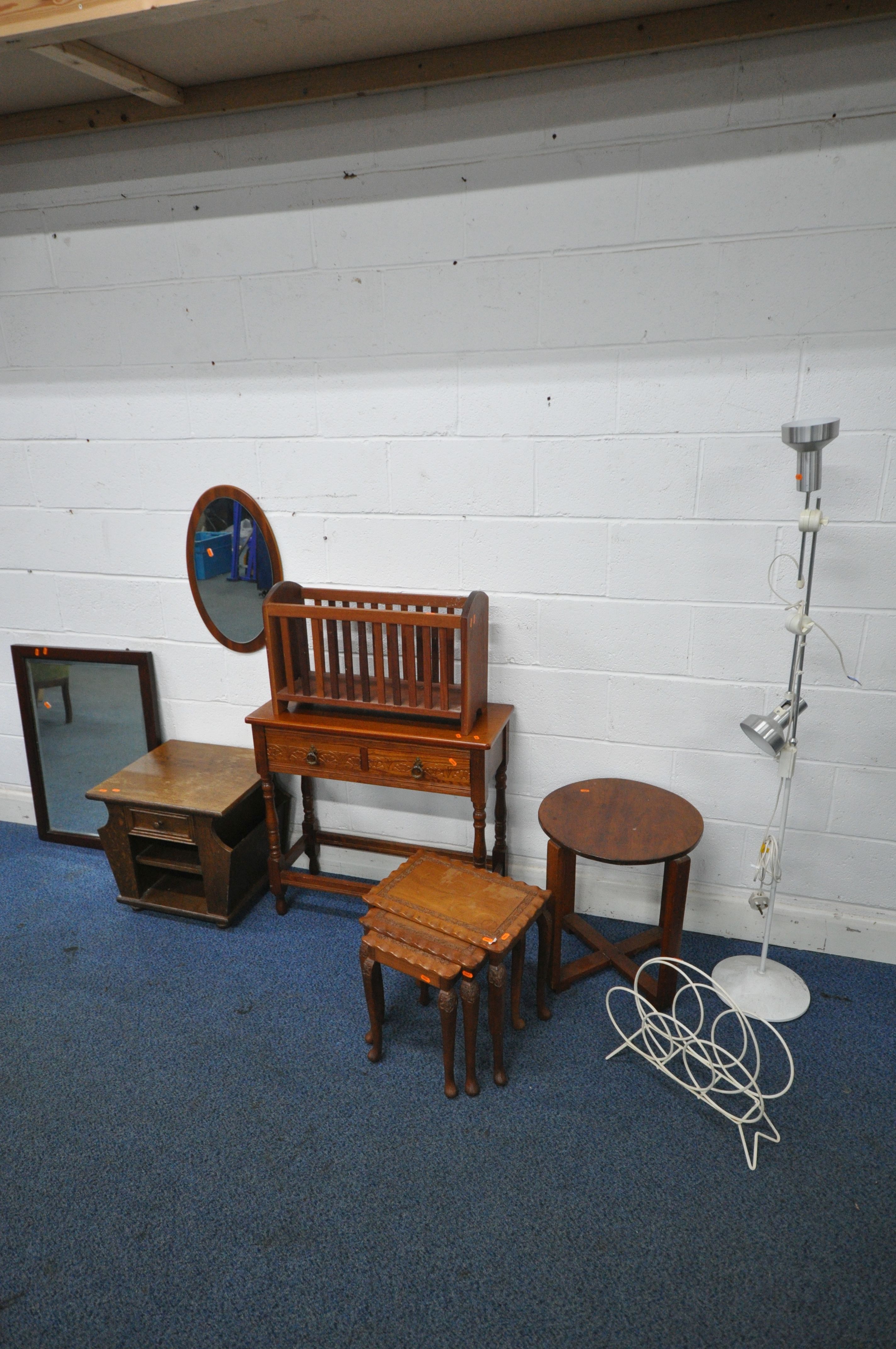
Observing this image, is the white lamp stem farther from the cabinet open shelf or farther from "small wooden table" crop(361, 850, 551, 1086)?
the cabinet open shelf

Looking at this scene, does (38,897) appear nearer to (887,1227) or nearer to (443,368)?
(443,368)

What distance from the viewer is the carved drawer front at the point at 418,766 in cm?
225

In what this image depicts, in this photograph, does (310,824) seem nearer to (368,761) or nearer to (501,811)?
(368,761)

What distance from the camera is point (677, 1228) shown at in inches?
64.0

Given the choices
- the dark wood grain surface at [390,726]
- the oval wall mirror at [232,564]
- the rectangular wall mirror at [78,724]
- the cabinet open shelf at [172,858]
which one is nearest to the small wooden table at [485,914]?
the dark wood grain surface at [390,726]

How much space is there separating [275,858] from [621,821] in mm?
1149

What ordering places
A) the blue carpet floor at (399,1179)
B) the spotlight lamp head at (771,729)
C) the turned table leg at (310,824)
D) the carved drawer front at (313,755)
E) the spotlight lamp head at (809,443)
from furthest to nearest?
1. the turned table leg at (310,824)
2. the carved drawer front at (313,755)
3. the spotlight lamp head at (771,729)
4. the spotlight lamp head at (809,443)
5. the blue carpet floor at (399,1179)

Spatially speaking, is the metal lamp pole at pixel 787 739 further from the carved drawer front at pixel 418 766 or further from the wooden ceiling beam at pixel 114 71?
the wooden ceiling beam at pixel 114 71

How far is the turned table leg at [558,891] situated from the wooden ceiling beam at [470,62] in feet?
6.53

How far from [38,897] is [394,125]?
269 centimetres

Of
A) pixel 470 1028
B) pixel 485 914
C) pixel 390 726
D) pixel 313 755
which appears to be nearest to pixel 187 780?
pixel 313 755

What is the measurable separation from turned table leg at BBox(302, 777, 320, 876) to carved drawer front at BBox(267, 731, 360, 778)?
1.08ft

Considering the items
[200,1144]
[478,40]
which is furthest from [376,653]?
[478,40]

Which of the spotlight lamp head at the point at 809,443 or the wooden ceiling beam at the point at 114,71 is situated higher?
the wooden ceiling beam at the point at 114,71
